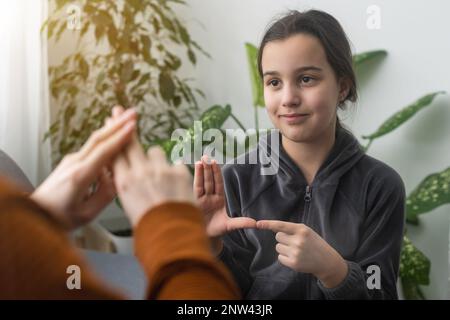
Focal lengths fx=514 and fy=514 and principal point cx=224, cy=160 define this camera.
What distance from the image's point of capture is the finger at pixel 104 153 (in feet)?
0.88

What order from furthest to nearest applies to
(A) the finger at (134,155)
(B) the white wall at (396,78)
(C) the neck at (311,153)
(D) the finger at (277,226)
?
Result: (B) the white wall at (396,78) < (C) the neck at (311,153) < (D) the finger at (277,226) < (A) the finger at (134,155)

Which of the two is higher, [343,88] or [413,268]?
[343,88]

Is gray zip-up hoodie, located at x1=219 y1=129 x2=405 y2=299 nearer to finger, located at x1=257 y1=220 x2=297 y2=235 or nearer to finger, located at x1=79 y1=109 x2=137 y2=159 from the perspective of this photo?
finger, located at x1=257 y1=220 x2=297 y2=235

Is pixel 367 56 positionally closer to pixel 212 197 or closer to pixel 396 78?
pixel 396 78

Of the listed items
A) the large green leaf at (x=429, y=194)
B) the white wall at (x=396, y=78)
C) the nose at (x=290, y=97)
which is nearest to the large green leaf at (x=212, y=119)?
the white wall at (x=396, y=78)

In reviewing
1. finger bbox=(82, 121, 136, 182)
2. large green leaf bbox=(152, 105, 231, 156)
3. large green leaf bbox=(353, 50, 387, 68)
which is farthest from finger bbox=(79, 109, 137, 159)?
large green leaf bbox=(353, 50, 387, 68)

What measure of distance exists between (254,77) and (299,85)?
12cm

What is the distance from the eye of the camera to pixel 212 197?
0.43 m

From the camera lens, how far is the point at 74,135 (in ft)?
2.27

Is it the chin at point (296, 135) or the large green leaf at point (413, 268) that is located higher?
the chin at point (296, 135)

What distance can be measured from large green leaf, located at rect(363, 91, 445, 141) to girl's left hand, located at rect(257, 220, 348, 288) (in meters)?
0.24

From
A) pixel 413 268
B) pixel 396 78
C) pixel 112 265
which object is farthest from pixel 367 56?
pixel 112 265

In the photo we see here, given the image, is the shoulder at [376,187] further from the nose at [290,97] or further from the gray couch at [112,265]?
the gray couch at [112,265]
